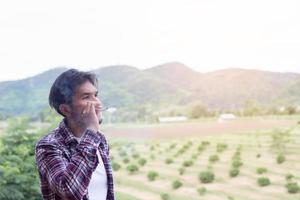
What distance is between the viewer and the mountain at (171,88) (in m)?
2.69

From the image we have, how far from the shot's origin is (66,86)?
112 cm

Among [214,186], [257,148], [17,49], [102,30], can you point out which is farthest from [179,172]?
[17,49]

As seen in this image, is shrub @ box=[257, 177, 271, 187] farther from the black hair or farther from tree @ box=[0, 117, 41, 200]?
the black hair

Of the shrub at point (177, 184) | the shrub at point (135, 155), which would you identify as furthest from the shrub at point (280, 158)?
the shrub at point (135, 155)

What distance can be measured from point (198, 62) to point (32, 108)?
2.97 feet

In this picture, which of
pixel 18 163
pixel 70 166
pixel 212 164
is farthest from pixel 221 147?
pixel 70 166

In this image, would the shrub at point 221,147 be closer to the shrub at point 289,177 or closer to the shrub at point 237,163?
the shrub at point 237,163

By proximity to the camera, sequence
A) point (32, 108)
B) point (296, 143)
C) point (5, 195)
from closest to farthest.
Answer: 1. point (5, 195)
2. point (296, 143)
3. point (32, 108)

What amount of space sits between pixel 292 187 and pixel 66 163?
69.1 inches

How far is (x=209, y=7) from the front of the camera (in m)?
2.72

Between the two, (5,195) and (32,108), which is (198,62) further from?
(5,195)

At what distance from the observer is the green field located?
259 centimetres

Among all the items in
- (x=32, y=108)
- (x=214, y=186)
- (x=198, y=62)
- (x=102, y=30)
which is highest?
(x=102, y=30)

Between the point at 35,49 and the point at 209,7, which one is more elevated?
the point at 209,7
